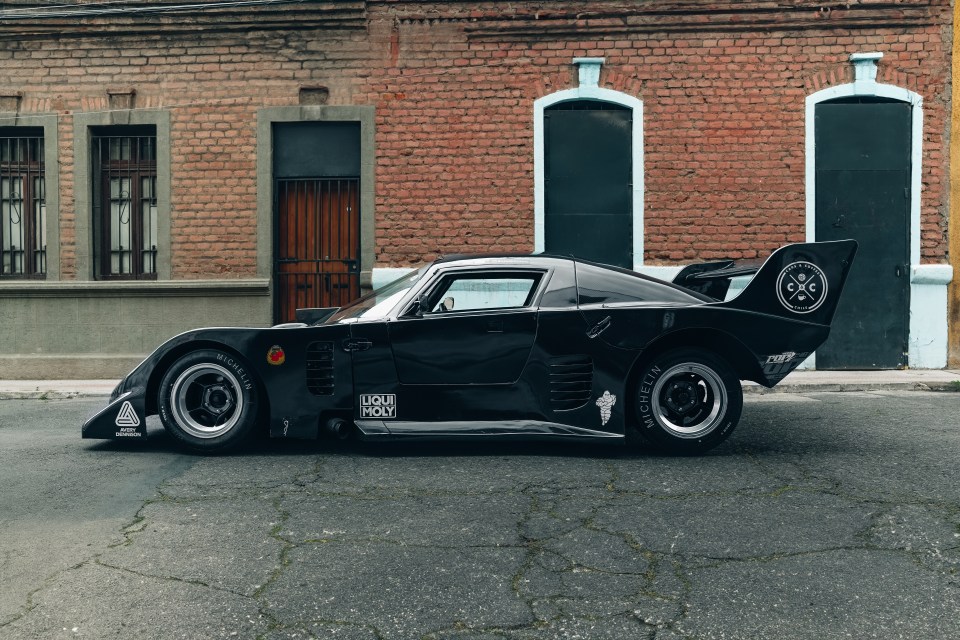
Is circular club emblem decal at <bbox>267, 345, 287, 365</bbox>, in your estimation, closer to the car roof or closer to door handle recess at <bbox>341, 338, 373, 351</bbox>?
door handle recess at <bbox>341, 338, 373, 351</bbox>

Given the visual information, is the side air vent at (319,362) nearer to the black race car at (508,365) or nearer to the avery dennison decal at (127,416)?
the black race car at (508,365)

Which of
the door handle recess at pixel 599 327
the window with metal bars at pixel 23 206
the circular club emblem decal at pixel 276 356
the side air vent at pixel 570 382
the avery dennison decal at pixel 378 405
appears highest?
the window with metal bars at pixel 23 206

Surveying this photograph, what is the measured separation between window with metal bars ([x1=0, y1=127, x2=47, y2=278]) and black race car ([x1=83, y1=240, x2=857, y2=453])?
25.6 feet

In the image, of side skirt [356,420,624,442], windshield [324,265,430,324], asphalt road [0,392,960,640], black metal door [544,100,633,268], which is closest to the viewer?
asphalt road [0,392,960,640]

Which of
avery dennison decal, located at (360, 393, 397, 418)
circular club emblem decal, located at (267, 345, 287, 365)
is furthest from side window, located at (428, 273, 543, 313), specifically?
circular club emblem decal, located at (267, 345, 287, 365)

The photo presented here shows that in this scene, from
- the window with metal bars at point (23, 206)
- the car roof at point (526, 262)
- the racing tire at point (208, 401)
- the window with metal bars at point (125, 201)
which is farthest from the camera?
the window with metal bars at point (23, 206)

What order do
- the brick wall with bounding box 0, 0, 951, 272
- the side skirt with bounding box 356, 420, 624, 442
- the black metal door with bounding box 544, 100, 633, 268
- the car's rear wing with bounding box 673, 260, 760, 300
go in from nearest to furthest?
the side skirt with bounding box 356, 420, 624, 442 < the car's rear wing with bounding box 673, 260, 760, 300 < the brick wall with bounding box 0, 0, 951, 272 < the black metal door with bounding box 544, 100, 633, 268

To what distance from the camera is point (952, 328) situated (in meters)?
12.0

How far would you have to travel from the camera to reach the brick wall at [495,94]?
12.0 meters

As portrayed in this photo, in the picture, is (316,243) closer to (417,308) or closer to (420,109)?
(420,109)

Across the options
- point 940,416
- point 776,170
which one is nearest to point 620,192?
point 776,170

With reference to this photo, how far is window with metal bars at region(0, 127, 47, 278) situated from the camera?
12.9 m

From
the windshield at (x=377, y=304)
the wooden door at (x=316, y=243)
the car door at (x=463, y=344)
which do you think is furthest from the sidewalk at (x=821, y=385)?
the windshield at (x=377, y=304)

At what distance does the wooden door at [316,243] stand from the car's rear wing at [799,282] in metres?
7.22
